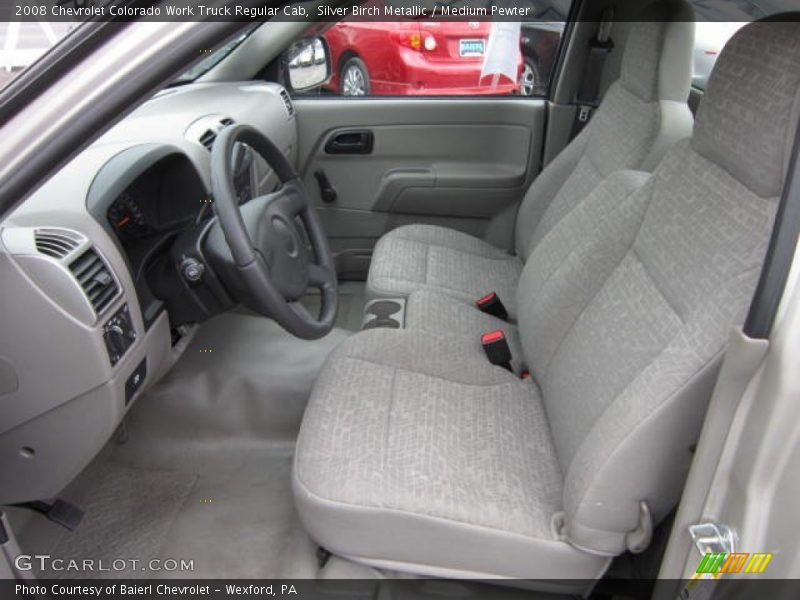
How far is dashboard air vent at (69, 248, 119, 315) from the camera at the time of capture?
110cm

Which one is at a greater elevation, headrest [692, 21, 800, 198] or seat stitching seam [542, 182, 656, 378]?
headrest [692, 21, 800, 198]

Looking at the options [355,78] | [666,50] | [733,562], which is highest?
[666,50]

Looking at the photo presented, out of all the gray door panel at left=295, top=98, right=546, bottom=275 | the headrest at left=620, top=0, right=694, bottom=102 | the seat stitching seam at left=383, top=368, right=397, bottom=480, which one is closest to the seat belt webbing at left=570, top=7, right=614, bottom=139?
the gray door panel at left=295, top=98, right=546, bottom=275

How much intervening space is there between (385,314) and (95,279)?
768mm

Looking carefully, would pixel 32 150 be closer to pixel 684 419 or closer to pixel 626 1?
pixel 684 419

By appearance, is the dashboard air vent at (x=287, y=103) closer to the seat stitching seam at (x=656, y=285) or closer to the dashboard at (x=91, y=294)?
the dashboard at (x=91, y=294)

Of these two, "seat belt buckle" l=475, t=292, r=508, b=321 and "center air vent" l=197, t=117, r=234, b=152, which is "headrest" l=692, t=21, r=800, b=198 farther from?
"center air vent" l=197, t=117, r=234, b=152

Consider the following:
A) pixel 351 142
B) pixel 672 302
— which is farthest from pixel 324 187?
pixel 672 302

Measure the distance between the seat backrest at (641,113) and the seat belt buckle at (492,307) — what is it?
0.73 feet

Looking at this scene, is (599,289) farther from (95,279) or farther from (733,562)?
(95,279)

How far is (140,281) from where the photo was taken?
4.45ft

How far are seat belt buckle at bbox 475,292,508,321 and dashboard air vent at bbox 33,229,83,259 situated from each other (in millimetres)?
1016

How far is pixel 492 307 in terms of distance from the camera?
180 cm

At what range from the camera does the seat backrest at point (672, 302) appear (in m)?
0.88
